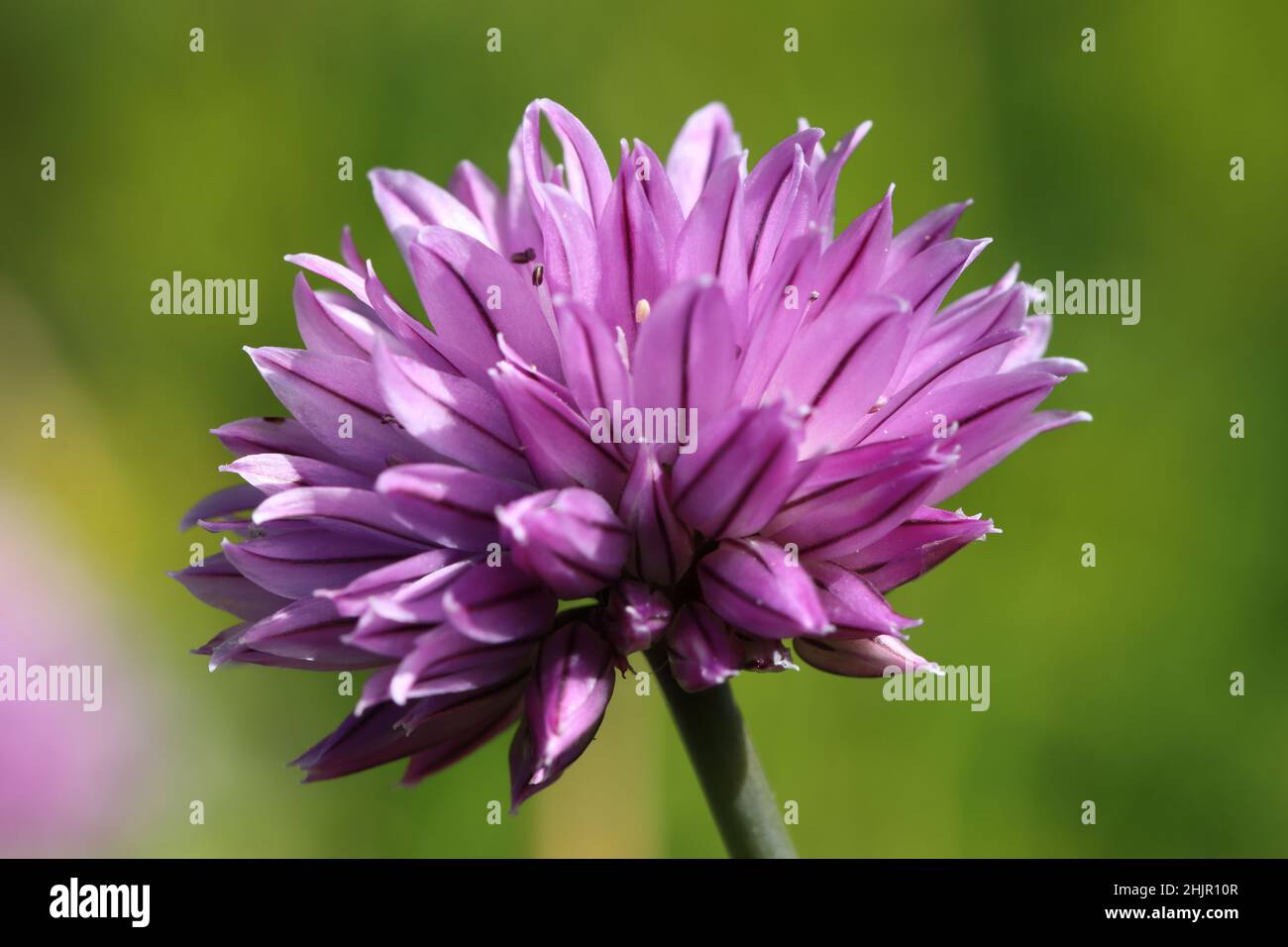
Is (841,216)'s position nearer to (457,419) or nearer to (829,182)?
(829,182)

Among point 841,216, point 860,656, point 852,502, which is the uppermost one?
point 841,216

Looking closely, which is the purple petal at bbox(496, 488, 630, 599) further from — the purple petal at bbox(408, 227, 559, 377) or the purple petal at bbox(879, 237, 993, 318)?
the purple petal at bbox(879, 237, 993, 318)

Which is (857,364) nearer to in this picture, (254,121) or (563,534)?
(563,534)

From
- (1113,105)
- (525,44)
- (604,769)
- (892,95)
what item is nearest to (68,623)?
(604,769)

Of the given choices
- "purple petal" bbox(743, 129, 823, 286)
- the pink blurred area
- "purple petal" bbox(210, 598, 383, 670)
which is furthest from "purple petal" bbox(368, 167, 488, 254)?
the pink blurred area

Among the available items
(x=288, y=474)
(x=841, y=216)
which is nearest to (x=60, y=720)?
(x=288, y=474)

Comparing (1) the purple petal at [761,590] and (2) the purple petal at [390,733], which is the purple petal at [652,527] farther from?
(2) the purple petal at [390,733]

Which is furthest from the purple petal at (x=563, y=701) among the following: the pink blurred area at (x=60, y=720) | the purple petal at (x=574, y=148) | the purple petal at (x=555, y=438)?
the pink blurred area at (x=60, y=720)
